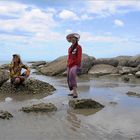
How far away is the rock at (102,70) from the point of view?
795 inches

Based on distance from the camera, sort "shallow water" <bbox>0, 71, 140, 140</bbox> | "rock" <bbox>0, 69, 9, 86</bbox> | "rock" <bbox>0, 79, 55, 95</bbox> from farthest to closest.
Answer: "rock" <bbox>0, 69, 9, 86</bbox> < "rock" <bbox>0, 79, 55, 95</bbox> < "shallow water" <bbox>0, 71, 140, 140</bbox>

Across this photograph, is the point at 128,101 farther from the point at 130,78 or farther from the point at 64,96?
the point at 130,78

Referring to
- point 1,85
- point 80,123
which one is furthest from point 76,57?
→ point 80,123

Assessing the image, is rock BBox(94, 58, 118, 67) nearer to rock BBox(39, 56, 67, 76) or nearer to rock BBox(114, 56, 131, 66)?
rock BBox(114, 56, 131, 66)

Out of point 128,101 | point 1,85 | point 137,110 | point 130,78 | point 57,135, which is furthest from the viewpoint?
point 130,78

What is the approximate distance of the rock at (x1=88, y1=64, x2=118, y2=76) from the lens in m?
20.2

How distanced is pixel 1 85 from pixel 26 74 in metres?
1.04

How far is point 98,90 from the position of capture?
1316 cm

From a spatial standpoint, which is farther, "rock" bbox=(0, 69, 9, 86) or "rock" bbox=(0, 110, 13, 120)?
"rock" bbox=(0, 69, 9, 86)

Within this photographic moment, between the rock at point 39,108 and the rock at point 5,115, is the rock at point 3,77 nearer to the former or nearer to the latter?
the rock at point 39,108

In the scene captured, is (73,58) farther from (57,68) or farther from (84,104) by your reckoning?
(57,68)

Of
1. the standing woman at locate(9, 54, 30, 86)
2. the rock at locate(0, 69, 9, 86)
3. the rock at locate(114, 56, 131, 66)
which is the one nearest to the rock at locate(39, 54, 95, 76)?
the rock at locate(114, 56, 131, 66)

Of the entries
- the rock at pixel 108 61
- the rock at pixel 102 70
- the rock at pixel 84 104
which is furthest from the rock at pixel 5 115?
the rock at pixel 108 61

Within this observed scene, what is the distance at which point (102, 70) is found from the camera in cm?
2061
